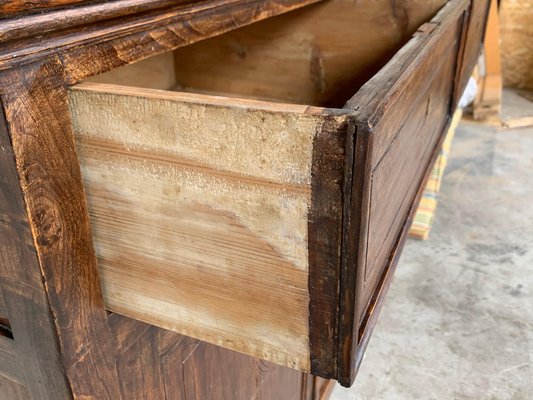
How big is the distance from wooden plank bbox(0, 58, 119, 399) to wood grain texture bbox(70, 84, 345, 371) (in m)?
0.02

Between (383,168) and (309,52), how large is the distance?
76 cm

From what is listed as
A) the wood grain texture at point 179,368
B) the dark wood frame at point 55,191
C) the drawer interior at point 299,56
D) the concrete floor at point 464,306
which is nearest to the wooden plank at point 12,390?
the dark wood frame at point 55,191

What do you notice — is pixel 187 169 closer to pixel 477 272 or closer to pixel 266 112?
pixel 266 112

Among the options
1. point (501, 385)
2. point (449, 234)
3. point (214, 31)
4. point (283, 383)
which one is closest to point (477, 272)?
point (449, 234)

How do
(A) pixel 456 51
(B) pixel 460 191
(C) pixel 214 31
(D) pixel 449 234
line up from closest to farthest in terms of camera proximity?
(C) pixel 214 31 → (A) pixel 456 51 → (D) pixel 449 234 → (B) pixel 460 191

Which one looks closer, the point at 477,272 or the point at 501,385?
the point at 501,385

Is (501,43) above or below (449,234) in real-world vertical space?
above

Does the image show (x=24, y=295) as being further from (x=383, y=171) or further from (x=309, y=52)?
(x=309, y=52)

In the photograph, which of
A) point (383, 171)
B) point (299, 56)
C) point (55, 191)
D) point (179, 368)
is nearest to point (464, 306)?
point (299, 56)

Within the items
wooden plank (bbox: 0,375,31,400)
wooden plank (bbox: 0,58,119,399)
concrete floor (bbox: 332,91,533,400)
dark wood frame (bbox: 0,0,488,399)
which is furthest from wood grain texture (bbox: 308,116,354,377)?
concrete floor (bbox: 332,91,533,400)

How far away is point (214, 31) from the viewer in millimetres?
730

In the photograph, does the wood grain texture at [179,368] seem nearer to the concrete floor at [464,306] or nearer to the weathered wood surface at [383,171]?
the weathered wood surface at [383,171]

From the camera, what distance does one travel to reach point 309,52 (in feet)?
3.99

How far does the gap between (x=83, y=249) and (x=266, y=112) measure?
27 centimetres
